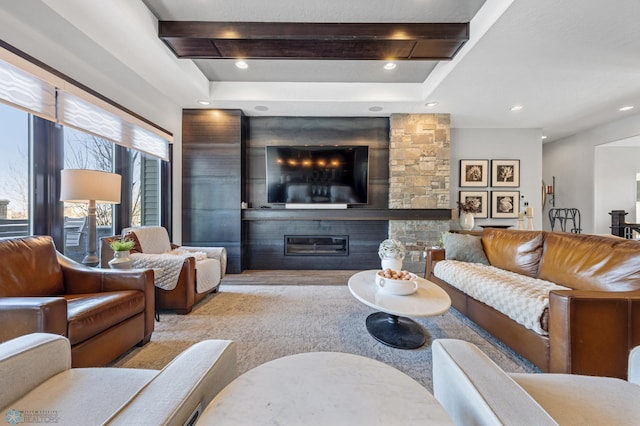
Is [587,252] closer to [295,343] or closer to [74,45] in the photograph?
[295,343]

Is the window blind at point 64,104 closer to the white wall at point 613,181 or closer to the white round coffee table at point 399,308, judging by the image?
the white round coffee table at point 399,308

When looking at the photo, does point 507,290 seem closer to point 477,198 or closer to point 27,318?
point 27,318

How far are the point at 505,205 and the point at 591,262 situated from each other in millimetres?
2992

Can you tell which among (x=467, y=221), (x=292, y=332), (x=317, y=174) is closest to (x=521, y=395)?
(x=292, y=332)

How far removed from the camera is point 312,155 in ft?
13.4

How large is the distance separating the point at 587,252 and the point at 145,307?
353 centimetres

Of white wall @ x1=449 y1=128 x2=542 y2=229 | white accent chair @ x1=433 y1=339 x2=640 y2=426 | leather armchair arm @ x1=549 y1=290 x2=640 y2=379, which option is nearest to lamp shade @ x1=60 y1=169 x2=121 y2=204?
white accent chair @ x1=433 y1=339 x2=640 y2=426

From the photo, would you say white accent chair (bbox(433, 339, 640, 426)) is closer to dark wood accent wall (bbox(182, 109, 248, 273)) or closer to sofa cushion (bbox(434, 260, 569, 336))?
sofa cushion (bbox(434, 260, 569, 336))

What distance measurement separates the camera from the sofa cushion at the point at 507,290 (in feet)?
5.17

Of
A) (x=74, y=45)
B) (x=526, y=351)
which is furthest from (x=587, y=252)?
(x=74, y=45)

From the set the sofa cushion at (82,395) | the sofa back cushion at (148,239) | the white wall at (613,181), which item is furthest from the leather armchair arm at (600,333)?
the white wall at (613,181)

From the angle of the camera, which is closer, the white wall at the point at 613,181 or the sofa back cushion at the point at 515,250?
the sofa back cushion at the point at 515,250

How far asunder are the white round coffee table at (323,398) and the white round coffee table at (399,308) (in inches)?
32.9

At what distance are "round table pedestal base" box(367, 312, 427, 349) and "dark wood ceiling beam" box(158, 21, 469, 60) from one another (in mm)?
2638
